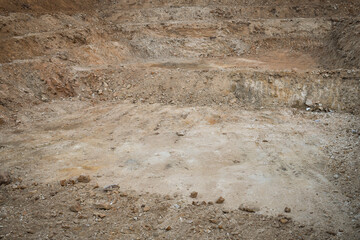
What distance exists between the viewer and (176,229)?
184 inches

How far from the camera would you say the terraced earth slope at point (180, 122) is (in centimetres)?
495

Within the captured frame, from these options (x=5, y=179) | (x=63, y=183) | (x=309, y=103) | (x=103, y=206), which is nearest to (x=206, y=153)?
(x=103, y=206)

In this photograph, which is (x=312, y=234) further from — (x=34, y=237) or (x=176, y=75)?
(x=176, y=75)

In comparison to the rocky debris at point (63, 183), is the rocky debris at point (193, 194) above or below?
above

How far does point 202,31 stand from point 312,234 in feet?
47.0

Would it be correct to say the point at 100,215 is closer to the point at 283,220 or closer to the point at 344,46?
the point at 283,220

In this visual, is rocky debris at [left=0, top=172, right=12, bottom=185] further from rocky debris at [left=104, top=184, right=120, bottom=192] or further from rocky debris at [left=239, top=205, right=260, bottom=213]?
rocky debris at [left=239, top=205, right=260, bottom=213]

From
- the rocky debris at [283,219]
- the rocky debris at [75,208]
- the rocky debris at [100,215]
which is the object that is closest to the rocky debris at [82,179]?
the rocky debris at [75,208]

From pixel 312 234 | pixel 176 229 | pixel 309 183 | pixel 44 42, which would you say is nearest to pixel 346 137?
pixel 309 183

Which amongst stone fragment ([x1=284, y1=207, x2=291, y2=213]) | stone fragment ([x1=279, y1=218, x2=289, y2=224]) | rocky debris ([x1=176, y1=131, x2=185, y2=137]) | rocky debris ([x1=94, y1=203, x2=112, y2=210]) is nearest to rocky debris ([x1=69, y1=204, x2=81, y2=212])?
rocky debris ([x1=94, y1=203, x2=112, y2=210])

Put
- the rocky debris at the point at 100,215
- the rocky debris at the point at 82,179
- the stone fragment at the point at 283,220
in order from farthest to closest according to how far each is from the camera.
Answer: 1. the rocky debris at the point at 82,179
2. the rocky debris at the point at 100,215
3. the stone fragment at the point at 283,220

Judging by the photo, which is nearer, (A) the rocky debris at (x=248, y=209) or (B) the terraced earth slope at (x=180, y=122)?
(B) the terraced earth slope at (x=180, y=122)

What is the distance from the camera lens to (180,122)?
923 cm

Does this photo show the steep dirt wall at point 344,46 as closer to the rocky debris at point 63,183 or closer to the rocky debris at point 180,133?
the rocky debris at point 180,133
